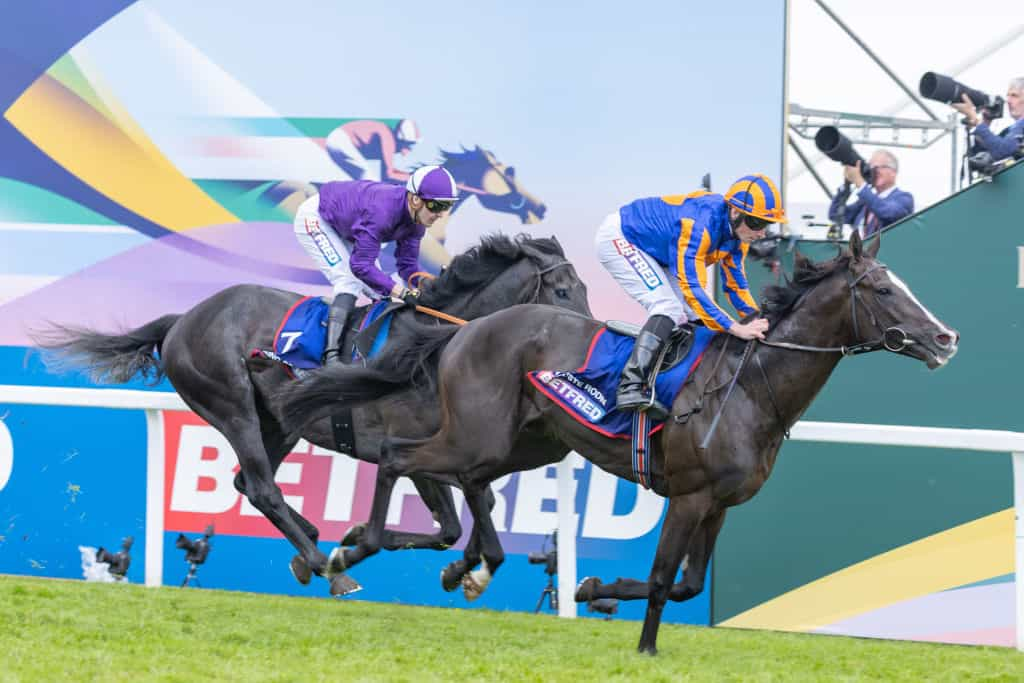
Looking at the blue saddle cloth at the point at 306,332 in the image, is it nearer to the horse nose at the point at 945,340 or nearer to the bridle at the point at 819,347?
the bridle at the point at 819,347

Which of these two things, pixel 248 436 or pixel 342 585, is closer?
pixel 342 585

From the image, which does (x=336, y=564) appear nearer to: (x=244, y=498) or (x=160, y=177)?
(x=244, y=498)

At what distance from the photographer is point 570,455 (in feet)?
19.8

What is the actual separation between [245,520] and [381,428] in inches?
44.3

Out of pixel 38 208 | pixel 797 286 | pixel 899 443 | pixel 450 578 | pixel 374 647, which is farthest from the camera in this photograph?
pixel 38 208

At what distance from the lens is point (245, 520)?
676 centimetres

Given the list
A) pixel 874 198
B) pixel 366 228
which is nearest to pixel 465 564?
pixel 366 228

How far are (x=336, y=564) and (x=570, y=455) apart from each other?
3.58 ft

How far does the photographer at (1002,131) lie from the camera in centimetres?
603

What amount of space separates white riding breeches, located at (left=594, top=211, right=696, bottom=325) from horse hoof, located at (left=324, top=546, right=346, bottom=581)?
1591 mm

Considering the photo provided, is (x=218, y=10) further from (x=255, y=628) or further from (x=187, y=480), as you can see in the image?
(x=255, y=628)

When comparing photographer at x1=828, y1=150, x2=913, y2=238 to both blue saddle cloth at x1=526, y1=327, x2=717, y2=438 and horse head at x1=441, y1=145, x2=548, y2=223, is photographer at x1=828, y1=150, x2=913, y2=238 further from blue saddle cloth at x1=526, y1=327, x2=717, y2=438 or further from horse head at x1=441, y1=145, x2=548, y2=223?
blue saddle cloth at x1=526, y1=327, x2=717, y2=438

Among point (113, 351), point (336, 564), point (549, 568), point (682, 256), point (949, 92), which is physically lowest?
point (549, 568)

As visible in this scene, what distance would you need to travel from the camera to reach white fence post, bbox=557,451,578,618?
19.4 ft
